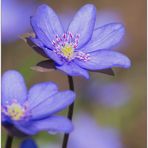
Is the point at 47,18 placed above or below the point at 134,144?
above

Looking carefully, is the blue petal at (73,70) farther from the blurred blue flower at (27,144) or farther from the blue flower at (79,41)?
the blurred blue flower at (27,144)

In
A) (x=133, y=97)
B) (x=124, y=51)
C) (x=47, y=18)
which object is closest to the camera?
(x=47, y=18)

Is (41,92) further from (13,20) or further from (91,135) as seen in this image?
(13,20)

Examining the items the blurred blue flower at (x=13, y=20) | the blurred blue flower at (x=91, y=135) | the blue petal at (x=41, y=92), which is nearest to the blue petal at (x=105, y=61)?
the blue petal at (x=41, y=92)

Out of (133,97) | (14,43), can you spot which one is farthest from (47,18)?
(14,43)

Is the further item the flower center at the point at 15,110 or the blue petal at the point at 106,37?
the blue petal at the point at 106,37

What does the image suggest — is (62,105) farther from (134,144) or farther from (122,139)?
(134,144)

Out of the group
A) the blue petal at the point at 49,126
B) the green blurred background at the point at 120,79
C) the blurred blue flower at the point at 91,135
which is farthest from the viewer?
the green blurred background at the point at 120,79
